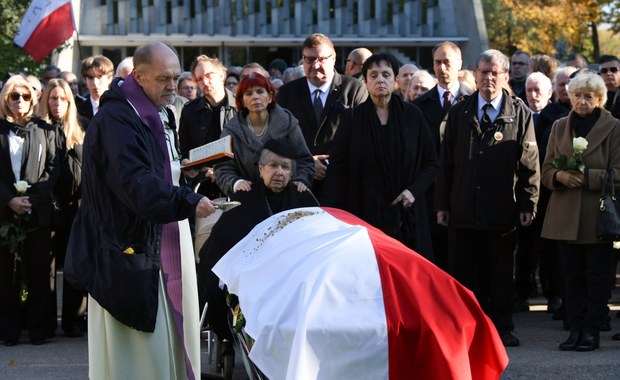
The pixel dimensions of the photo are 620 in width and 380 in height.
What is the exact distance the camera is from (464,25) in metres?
35.6

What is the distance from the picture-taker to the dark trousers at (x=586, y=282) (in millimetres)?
9820

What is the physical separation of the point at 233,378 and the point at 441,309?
318cm

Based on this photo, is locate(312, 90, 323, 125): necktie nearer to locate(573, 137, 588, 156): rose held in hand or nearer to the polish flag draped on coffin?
locate(573, 137, 588, 156): rose held in hand

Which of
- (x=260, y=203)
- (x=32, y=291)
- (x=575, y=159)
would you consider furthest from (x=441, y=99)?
(x=32, y=291)

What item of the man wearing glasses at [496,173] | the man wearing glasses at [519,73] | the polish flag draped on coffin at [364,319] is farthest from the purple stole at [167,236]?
the man wearing glasses at [519,73]

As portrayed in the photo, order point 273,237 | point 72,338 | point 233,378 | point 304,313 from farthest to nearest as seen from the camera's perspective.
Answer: point 72,338 < point 233,378 < point 273,237 < point 304,313

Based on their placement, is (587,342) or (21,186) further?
(21,186)

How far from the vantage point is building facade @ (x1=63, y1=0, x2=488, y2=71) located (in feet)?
118

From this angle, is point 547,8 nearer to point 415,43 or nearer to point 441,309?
point 415,43

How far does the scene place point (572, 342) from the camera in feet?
32.6

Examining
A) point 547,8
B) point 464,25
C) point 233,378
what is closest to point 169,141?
point 233,378

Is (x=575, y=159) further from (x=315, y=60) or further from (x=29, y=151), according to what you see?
(x=29, y=151)

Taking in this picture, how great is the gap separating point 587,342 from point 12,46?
20.5 m

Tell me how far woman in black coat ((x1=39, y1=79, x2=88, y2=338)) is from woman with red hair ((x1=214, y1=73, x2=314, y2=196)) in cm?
228
